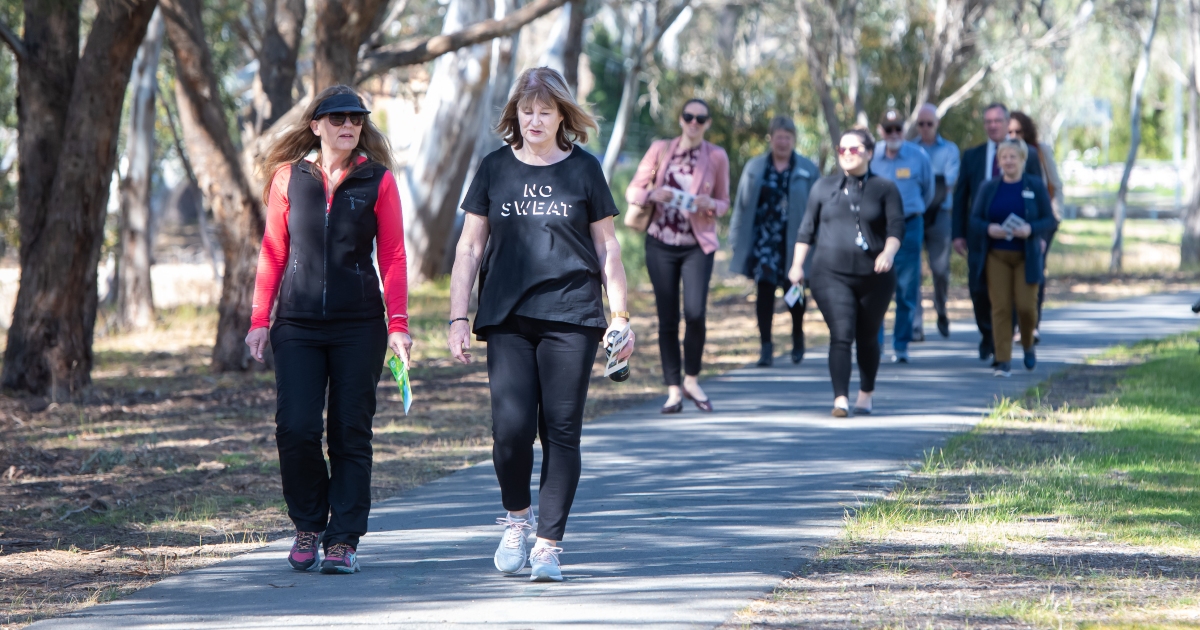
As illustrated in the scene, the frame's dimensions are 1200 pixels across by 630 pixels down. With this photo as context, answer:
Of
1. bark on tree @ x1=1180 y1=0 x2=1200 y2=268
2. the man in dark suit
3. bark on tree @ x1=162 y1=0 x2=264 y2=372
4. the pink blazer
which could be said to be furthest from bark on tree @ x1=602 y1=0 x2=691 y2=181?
the pink blazer

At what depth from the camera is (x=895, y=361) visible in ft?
37.3

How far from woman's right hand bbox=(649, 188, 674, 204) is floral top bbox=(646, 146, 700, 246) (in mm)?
62

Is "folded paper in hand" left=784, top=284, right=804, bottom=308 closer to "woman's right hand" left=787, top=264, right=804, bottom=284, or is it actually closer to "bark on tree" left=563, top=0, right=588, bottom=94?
"woman's right hand" left=787, top=264, right=804, bottom=284

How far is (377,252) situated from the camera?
526 centimetres

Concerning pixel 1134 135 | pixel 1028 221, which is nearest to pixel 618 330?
pixel 1028 221

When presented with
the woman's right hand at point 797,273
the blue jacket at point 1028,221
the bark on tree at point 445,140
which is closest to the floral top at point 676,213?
the woman's right hand at point 797,273

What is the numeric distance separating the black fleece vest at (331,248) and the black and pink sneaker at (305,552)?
84 centimetres

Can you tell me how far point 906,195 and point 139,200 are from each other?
1122cm

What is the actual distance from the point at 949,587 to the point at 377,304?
2.31 m

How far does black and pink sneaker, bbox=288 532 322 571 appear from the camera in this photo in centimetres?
519

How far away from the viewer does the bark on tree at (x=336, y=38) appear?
1122cm

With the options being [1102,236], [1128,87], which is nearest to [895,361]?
[1102,236]

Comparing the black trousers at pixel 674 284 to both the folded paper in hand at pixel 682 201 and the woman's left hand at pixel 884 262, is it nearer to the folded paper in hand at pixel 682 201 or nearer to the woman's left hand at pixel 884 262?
the folded paper in hand at pixel 682 201

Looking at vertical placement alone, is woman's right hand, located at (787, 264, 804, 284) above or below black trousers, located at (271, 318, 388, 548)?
above
